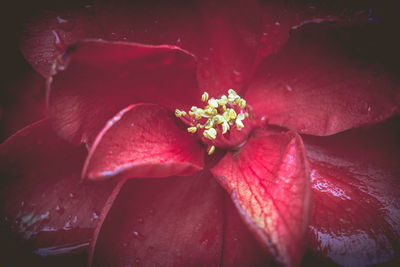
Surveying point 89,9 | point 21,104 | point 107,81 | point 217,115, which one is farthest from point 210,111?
point 21,104

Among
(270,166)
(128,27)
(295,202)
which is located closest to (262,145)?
(270,166)

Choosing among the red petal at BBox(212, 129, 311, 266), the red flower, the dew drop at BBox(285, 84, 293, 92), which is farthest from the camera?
the dew drop at BBox(285, 84, 293, 92)

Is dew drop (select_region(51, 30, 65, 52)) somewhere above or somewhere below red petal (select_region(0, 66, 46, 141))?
above

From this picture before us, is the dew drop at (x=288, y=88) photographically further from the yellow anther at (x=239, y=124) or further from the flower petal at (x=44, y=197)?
the flower petal at (x=44, y=197)

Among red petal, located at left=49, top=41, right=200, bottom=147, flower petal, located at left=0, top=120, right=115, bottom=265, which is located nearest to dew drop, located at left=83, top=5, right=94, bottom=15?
red petal, located at left=49, top=41, right=200, bottom=147

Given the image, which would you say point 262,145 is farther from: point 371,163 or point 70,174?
point 70,174

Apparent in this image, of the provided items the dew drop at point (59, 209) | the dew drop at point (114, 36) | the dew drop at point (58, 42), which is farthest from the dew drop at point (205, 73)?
the dew drop at point (59, 209)

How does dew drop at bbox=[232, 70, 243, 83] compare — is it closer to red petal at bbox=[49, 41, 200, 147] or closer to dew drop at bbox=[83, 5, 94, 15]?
red petal at bbox=[49, 41, 200, 147]
